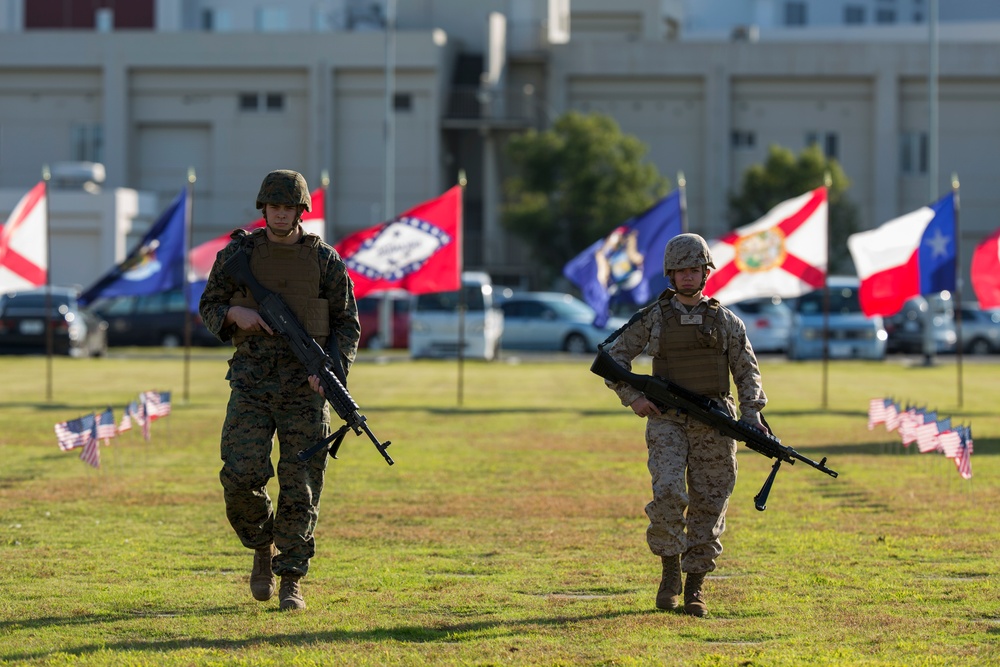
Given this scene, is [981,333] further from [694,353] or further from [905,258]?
[694,353]

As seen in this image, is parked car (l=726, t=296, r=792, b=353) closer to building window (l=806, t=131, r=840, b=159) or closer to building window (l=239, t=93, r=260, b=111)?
building window (l=806, t=131, r=840, b=159)

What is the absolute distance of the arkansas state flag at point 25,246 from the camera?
22859 millimetres

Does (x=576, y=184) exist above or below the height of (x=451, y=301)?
above

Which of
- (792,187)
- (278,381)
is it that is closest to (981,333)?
(792,187)

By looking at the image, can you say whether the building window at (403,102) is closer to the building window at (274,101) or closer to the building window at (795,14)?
the building window at (274,101)

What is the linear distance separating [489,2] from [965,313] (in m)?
22.6

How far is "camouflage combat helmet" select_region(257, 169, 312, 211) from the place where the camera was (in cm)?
799

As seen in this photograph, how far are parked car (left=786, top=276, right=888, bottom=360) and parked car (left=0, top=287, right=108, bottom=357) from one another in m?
16.4

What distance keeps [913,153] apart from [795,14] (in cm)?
3000

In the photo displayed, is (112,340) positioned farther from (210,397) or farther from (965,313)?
(965,313)

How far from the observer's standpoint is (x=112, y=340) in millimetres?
43062

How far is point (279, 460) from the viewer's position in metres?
8.01

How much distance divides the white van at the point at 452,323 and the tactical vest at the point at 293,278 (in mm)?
28423

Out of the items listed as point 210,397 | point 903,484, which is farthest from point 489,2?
point 903,484
